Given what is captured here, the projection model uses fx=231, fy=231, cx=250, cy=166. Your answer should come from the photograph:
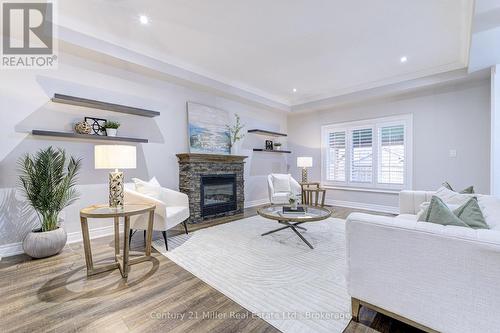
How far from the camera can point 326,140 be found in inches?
243

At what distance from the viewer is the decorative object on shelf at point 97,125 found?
3344 mm

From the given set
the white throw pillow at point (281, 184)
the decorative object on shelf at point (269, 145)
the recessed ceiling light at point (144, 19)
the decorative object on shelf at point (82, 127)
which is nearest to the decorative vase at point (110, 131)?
the decorative object on shelf at point (82, 127)

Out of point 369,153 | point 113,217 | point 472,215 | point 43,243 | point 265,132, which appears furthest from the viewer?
point 265,132

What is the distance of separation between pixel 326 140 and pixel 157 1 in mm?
4887

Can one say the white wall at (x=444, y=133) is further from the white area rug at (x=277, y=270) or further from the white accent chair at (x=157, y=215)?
the white accent chair at (x=157, y=215)

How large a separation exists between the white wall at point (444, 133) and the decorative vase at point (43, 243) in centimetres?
567

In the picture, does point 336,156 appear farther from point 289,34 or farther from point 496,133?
point 289,34

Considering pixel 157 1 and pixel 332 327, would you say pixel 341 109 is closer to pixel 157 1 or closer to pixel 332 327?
pixel 157 1

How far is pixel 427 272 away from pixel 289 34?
310cm

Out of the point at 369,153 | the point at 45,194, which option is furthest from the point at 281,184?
the point at 45,194

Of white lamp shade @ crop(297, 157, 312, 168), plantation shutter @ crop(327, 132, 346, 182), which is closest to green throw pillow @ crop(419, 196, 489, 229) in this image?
white lamp shade @ crop(297, 157, 312, 168)

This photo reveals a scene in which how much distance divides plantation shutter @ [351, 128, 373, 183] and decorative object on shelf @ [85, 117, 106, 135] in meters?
5.26

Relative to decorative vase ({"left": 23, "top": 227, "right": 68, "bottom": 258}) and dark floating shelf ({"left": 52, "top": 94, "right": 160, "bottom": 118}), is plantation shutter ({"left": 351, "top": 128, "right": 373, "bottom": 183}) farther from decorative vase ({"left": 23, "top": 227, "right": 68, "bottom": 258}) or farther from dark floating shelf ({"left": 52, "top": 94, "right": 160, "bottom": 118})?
decorative vase ({"left": 23, "top": 227, "right": 68, "bottom": 258})

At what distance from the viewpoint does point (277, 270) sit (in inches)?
92.9
